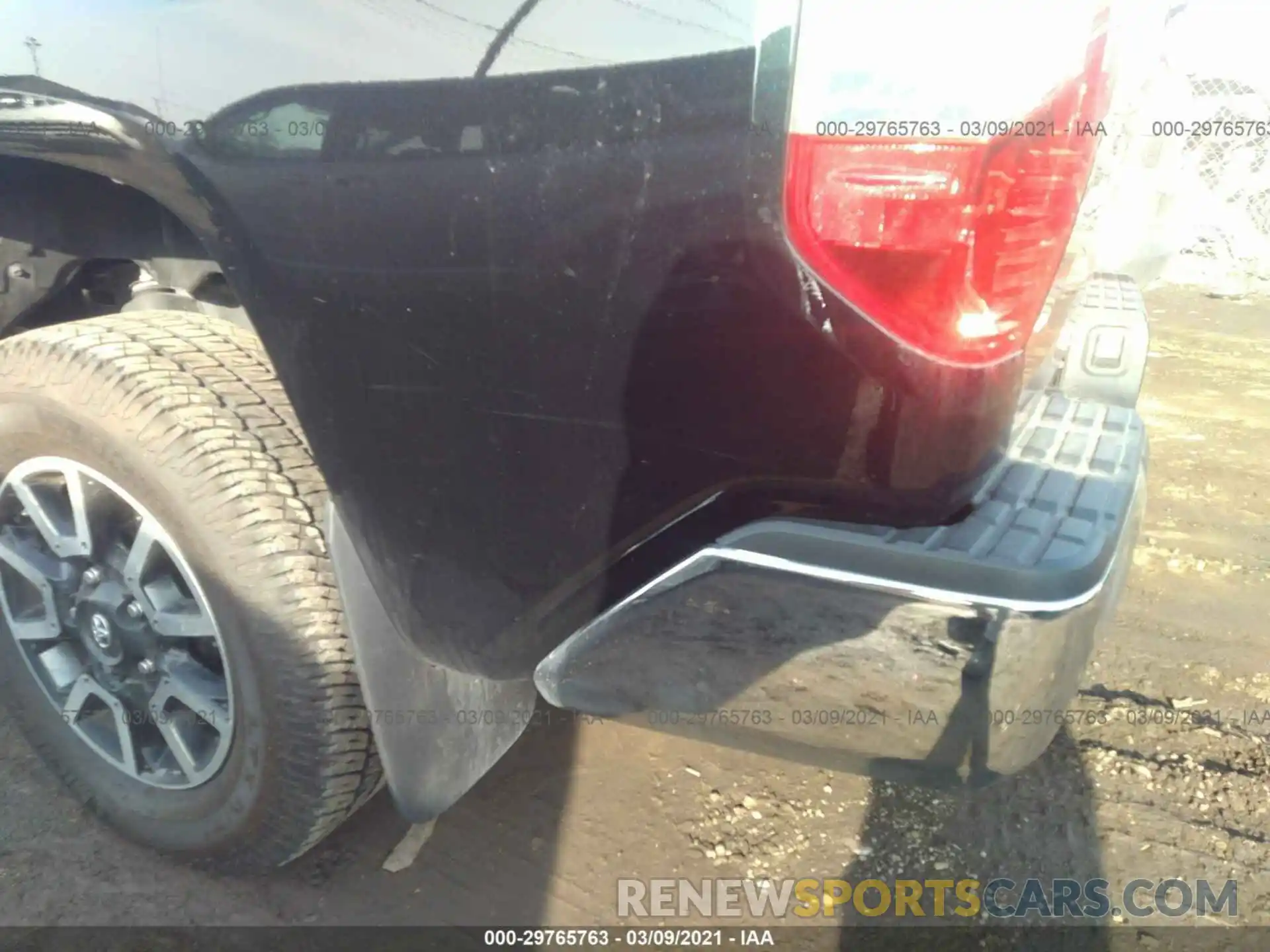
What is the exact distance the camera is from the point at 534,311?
1203 millimetres

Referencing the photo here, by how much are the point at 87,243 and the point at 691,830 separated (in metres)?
1.85

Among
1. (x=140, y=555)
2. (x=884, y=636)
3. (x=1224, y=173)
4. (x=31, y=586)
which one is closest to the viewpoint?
(x=884, y=636)

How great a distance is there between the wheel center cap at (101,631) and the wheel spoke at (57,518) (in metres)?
0.14

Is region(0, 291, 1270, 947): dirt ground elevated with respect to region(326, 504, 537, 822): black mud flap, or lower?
lower

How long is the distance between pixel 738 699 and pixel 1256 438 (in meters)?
4.25

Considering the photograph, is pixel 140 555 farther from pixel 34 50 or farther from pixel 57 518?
Result: pixel 34 50

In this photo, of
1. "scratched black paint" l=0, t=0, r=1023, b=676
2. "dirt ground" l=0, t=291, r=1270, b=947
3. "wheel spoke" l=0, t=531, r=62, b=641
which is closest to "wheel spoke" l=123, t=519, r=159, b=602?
"wheel spoke" l=0, t=531, r=62, b=641

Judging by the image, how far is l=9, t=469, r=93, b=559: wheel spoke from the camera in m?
1.80

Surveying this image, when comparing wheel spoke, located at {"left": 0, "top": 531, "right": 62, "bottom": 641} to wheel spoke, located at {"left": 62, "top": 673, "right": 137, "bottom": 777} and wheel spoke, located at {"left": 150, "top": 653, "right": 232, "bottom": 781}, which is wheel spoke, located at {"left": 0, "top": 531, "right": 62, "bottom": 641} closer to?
wheel spoke, located at {"left": 62, "top": 673, "right": 137, "bottom": 777}

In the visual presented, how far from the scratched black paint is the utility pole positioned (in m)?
0.07

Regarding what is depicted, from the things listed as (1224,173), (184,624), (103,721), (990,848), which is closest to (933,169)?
(184,624)

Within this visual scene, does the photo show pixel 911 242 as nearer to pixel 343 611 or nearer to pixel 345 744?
pixel 343 611

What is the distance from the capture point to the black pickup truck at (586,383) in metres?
1.03

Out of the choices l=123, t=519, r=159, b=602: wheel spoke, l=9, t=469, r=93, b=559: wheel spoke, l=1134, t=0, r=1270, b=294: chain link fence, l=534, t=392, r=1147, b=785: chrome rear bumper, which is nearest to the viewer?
l=534, t=392, r=1147, b=785: chrome rear bumper
